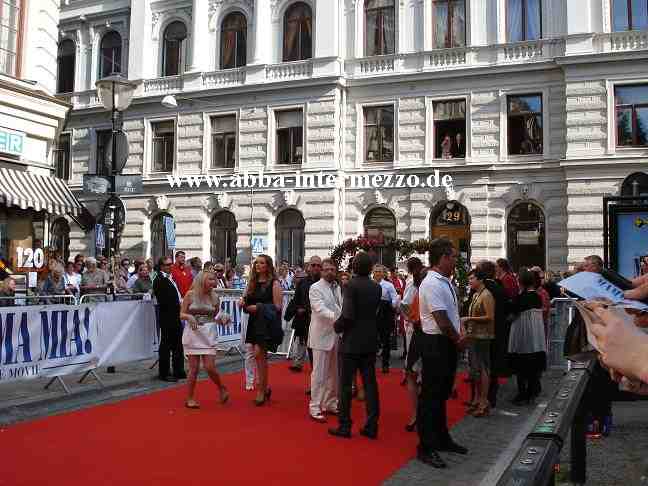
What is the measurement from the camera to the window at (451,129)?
2600 cm

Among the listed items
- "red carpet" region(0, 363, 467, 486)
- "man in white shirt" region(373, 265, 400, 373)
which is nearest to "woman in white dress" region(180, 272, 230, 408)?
"red carpet" region(0, 363, 467, 486)

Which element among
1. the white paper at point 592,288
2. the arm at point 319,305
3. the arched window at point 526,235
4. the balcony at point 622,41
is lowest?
the arm at point 319,305

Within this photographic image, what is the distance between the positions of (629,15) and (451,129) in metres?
7.36

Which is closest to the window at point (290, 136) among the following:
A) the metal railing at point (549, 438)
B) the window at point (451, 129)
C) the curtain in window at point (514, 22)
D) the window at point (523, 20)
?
the window at point (451, 129)

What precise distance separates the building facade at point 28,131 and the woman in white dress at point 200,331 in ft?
21.9

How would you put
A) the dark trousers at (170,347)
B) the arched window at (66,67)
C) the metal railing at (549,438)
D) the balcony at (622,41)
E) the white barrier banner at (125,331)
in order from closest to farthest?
1. the metal railing at (549,438)
2. the white barrier banner at (125,331)
3. the dark trousers at (170,347)
4. the balcony at (622,41)
5. the arched window at (66,67)

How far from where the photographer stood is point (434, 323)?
7098 mm

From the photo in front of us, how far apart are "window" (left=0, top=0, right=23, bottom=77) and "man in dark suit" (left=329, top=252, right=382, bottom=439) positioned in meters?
11.3

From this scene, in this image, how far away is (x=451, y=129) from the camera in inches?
1028

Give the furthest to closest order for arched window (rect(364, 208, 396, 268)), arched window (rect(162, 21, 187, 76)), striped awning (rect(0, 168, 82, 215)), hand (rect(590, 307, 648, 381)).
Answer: arched window (rect(162, 21, 187, 76))
arched window (rect(364, 208, 396, 268))
striped awning (rect(0, 168, 82, 215))
hand (rect(590, 307, 648, 381))

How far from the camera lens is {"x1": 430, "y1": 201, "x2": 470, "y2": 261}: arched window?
83.7ft

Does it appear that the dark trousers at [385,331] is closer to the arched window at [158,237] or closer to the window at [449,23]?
the window at [449,23]

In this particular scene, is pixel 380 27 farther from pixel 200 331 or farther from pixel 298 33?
pixel 200 331

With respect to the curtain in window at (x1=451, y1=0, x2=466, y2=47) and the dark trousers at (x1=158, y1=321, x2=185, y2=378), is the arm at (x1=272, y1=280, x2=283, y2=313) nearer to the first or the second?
the dark trousers at (x1=158, y1=321, x2=185, y2=378)
